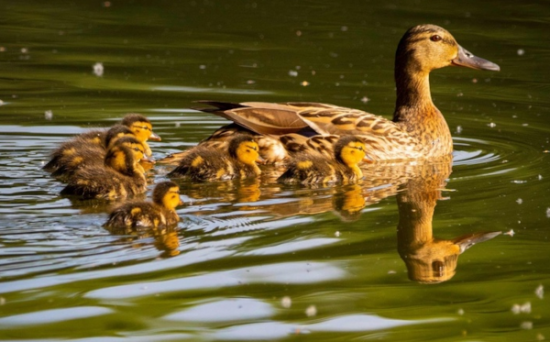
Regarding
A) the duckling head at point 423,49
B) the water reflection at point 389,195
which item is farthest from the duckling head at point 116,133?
the duckling head at point 423,49

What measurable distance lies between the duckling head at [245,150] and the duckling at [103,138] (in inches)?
25.2

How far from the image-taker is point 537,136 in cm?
896

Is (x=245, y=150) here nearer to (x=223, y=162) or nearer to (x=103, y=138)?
(x=223, y=162)

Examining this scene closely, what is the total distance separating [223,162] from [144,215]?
5.35 ft

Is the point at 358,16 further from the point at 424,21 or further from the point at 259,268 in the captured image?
the point at 259,268

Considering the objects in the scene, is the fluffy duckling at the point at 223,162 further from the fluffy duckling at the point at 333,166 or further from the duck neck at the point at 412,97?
the duck neck at the point at 412,97

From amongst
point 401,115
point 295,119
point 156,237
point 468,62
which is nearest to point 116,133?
point 295,119

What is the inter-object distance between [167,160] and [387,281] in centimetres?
284

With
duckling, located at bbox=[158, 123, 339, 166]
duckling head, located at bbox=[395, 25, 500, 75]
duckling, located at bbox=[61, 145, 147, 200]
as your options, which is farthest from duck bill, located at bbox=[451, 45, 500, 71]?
duckling, located at bbox=[61, 145, 147, 200]

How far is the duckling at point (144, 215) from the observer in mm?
5672

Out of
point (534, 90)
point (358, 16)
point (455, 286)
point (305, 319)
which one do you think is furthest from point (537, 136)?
point (358, 16)

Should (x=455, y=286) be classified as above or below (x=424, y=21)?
below

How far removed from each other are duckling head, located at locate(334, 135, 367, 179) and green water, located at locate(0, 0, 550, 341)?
9.6 inches

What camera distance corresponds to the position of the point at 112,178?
6.61 metres
